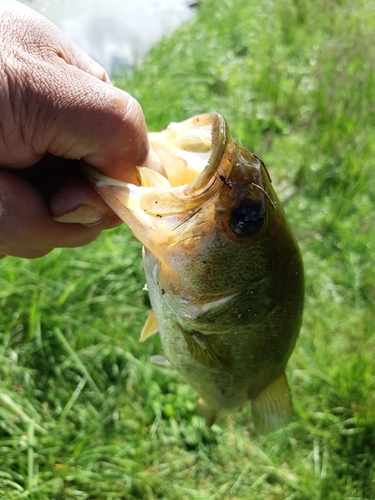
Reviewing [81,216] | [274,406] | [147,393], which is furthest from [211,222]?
[147,393]

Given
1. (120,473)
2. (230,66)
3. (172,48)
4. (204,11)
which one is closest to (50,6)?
(172,48)

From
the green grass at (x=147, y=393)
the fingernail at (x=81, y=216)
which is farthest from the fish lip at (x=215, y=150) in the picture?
the green grass at (x=147, y=393)

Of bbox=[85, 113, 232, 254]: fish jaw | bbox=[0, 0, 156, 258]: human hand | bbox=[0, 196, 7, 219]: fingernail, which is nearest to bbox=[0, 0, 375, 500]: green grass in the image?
bbox=[0, 0, 156, 258]: human hand

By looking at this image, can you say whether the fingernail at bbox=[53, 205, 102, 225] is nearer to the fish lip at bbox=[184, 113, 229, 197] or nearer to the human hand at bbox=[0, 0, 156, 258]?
the human hand at bbox=[0, 0, 156, 258]

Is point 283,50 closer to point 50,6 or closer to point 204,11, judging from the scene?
point 204,11

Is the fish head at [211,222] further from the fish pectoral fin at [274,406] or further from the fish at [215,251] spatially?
the fish pectoral fin at [274,406]

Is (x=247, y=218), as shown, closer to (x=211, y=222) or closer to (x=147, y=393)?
(x=211, y=222)
